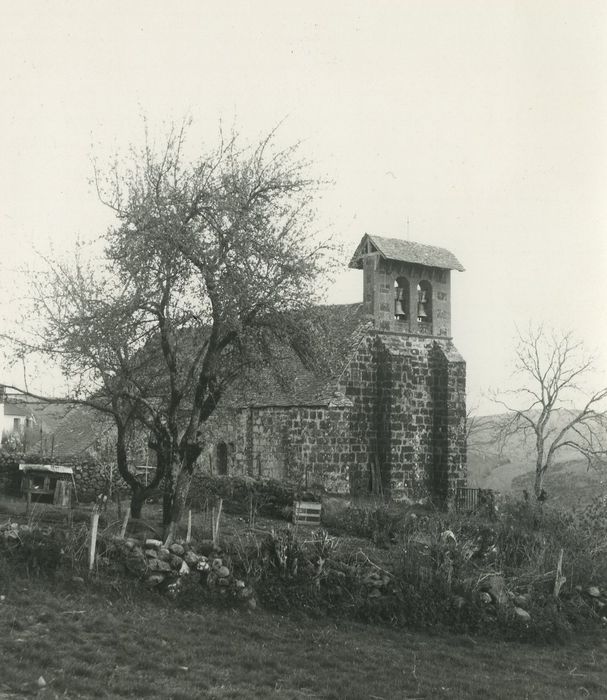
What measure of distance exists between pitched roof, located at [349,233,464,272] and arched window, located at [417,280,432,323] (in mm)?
1145

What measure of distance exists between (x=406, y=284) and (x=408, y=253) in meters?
1.37

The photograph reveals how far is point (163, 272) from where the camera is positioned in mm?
16641

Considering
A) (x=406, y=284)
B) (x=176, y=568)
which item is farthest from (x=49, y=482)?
(x=406, y=284)

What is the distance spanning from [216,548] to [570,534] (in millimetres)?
9173

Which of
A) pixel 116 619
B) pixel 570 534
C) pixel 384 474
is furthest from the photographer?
pixel 384 474

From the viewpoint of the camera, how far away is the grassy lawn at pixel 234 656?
365 inches

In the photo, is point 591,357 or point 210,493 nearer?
point 210,493

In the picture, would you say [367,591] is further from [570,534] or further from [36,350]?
[36,350]

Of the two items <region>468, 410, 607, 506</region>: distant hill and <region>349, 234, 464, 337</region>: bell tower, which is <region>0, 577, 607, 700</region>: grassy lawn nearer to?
<region>349, 234, 464, 337</region>: bell tower

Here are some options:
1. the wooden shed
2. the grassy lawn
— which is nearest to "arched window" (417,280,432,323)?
the wooden shed

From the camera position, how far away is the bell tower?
3075 cm

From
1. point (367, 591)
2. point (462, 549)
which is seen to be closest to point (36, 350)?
point (367, 591)

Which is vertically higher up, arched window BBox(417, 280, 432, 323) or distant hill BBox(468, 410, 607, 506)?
arched window BBox(417, 280, 432, 323)

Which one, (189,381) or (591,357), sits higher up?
(591,357)
